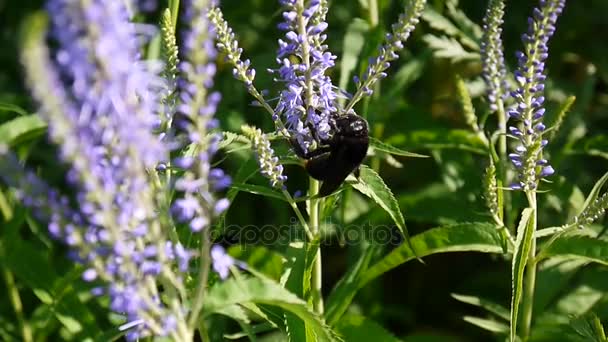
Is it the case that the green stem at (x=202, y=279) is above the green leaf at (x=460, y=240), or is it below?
above

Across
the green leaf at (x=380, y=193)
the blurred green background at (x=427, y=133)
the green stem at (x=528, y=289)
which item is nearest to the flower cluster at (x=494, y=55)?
the blurred green background at (x=427, y=133)

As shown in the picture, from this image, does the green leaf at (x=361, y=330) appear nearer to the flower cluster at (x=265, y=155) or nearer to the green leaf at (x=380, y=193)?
the green leaf at (x=380, y=193)

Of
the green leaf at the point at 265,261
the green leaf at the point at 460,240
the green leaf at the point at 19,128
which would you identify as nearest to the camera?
the green leaf at the point at 460,240

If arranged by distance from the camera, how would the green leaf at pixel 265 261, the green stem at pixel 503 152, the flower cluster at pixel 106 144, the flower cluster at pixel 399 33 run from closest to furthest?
the flower cluster at pixel 106 144
the flower cluster at pixel 399 33
the green leaf at pixel 265 261
the green stem at pixel 503 152

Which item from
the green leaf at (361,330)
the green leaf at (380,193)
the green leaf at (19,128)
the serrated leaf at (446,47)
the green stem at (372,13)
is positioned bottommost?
the green leaf at (361,330)

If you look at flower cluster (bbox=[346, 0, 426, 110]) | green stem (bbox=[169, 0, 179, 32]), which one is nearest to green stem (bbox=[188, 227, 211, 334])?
flower cluster (bbox=[346, 0, 426, 110])

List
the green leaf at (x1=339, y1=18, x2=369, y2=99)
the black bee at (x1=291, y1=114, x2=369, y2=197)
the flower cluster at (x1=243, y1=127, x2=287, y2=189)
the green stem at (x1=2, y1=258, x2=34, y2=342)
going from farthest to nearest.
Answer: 1. the green leaf at (x1=339, y1=18, x2=369, y2=99)
2. the green stem at (x1=2, y1=258, x2=34, y2=342)
3. the black bee at (x1=291, y1=114, x2=369, y2=197)
4. the flower cluster at (x1=243, y1=127, x2=287, y2=189)

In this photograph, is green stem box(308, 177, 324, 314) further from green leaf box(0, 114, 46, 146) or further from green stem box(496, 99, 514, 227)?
green leaf box(0, 114, 46, 146)

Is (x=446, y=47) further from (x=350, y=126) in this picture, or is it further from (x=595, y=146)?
(x=350, y=126)
